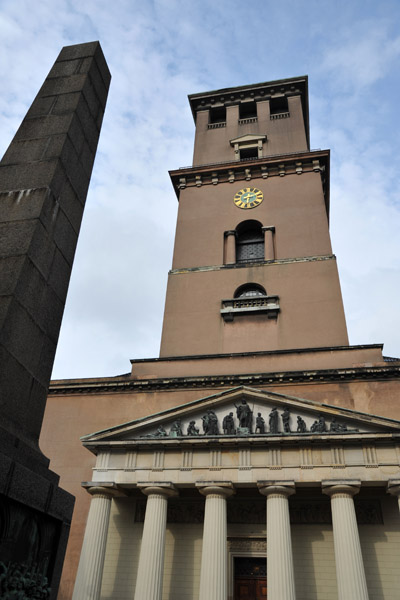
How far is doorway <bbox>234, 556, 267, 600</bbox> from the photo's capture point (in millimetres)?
18016

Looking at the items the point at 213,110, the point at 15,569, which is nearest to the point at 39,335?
the point at 15,569

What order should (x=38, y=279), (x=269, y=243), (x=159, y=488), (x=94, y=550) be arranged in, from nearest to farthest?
(x=38, y=279) < (x=94, y=550) < (x=159, y=488) < (x=269, y=243)

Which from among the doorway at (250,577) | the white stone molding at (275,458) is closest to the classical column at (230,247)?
the white stone molding at (275,458)

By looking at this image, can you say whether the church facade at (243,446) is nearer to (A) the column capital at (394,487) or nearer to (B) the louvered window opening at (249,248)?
(A) the column capital at (394,487)

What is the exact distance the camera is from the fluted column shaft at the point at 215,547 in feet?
50.5

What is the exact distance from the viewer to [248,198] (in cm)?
3019

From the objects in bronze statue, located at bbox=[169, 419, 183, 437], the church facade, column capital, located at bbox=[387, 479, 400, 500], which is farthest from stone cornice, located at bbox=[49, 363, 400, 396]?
column capital, located at bbox=[387, 479, 400, 500]

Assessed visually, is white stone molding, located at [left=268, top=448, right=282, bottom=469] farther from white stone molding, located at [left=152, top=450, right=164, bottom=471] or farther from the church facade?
white stone molding, located at [left=152, top=450, right=164, bottom=471]

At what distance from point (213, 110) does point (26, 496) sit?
3529cm

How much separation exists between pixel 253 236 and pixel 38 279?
2375 centimetres

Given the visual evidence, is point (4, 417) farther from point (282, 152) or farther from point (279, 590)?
point (282, 152)

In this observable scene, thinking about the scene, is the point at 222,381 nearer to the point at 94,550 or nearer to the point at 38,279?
the point at 94,550

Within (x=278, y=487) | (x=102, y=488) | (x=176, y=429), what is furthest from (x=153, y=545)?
(x=278, y=487)

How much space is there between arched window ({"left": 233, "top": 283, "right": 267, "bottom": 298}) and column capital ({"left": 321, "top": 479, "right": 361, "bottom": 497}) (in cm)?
1163
